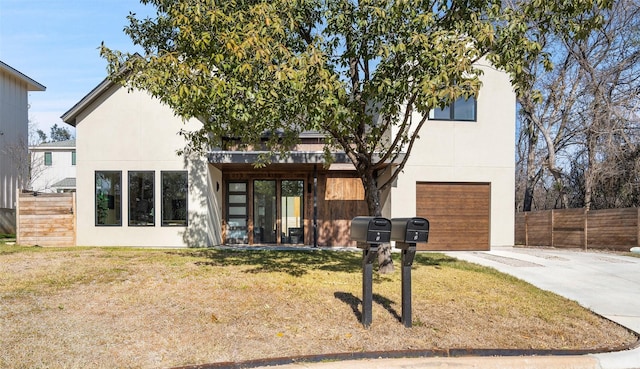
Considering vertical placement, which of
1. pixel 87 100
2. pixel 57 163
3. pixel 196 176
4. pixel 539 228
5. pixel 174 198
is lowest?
pixel 539 228

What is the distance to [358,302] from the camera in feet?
20.3

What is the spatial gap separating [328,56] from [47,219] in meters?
11.0

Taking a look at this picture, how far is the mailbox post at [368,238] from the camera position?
4934 mm

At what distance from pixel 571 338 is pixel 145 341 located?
463 cm

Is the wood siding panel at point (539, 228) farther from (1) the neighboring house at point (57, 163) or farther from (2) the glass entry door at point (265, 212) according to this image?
(1) the neighboring house at point (57, 163)

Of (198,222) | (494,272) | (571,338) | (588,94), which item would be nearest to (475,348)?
(571,338)

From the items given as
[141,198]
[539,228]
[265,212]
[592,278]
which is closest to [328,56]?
[592,278]

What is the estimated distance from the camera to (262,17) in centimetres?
666

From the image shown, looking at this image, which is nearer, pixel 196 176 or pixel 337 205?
Answer: pixel 196 176

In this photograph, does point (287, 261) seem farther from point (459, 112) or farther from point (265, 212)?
point (459, 112)

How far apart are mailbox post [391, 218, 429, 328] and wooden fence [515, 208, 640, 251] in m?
12.2

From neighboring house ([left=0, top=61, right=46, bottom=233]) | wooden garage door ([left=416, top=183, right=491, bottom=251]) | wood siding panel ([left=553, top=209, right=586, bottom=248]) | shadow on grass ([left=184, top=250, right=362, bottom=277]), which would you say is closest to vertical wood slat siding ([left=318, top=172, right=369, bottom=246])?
wooden garage door ([left=416, top=183, right=491, bottom=251])

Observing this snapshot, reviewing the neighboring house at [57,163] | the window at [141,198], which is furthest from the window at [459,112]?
the neighboring house at [57,163]

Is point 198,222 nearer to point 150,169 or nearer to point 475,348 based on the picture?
point 150,169
